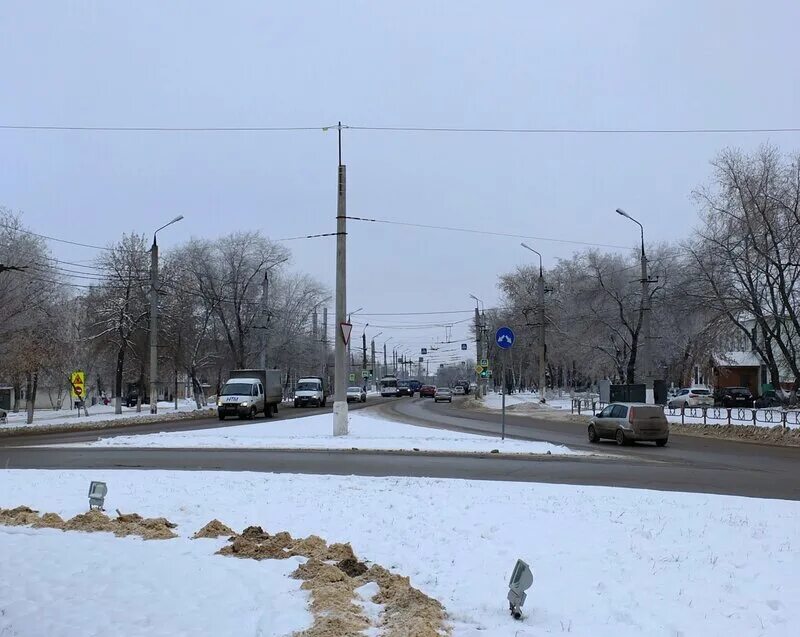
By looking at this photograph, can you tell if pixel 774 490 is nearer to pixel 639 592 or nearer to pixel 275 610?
pixel 639 592

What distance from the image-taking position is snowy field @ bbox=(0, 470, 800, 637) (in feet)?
18.6

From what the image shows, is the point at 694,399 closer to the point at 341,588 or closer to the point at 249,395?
the point at 249,395

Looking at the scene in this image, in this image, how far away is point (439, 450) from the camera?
A: 2153 cm

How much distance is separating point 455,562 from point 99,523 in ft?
14.6

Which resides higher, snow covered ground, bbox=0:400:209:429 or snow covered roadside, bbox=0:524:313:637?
snow covered roadside, bbox=0:524:313:637

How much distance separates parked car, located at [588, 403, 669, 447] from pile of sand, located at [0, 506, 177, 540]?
20.5 m

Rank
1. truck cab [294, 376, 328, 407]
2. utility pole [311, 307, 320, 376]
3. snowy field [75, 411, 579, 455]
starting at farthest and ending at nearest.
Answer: utility pole [311, 307, 320, 376] < truck cab [294, 376, 328, 407] < snowy field [75, 411, 579, 455]

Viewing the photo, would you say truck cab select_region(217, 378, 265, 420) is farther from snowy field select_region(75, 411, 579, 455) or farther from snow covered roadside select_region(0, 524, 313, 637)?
snow covered roadside select_region(0, 524, 313, 637)

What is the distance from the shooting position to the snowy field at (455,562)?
5.66 meters

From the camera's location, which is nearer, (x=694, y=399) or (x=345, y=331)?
(x=345, y=331)

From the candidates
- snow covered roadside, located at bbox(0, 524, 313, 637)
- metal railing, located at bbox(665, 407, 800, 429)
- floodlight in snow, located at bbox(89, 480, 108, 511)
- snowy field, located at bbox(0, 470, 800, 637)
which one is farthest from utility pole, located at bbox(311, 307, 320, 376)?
snow covered roadside, located at bbox(0, 524, 313, 637)

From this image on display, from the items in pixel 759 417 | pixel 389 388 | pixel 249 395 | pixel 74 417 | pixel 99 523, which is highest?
pixel 249 395

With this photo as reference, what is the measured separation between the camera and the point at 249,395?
140 feet

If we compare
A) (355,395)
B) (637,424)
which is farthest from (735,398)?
(355,395)
